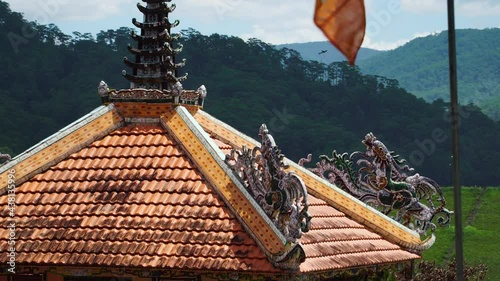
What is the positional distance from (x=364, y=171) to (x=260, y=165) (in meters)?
4.10

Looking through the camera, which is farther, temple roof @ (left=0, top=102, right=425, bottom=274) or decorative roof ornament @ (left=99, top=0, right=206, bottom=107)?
decorative roof ornament @ (left=99, top=0, right=206, bottom=107)

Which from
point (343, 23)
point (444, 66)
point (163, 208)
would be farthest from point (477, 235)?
point (444, 66)

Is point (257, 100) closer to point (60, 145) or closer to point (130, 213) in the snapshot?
point (60, 145)

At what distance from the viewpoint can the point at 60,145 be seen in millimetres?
16453

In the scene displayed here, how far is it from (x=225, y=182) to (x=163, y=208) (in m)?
0.93

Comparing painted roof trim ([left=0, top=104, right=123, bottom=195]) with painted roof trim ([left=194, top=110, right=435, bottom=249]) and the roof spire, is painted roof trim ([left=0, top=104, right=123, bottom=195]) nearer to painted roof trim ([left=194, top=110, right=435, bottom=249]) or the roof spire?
the roof spire

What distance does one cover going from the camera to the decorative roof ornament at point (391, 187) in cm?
1766

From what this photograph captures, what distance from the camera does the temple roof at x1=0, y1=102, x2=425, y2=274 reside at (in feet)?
46.5

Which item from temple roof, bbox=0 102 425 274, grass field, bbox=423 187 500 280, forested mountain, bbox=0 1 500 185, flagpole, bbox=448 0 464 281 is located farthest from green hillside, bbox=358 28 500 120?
flagpole, bbox=448 0 464 281

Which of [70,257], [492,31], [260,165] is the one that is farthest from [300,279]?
[492,31]

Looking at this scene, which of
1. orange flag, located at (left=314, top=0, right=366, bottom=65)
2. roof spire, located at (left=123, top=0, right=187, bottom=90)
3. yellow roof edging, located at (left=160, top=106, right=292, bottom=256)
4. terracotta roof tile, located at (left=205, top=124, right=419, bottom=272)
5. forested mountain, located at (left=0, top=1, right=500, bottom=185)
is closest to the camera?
orange flag, located at (left=314, top=0, right=366, bottom=65)

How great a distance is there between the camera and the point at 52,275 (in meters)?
14.8

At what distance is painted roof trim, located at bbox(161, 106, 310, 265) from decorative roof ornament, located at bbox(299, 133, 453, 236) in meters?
2.59

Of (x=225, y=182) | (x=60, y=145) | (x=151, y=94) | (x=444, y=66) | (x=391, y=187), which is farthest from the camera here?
(x=444, y=66)
